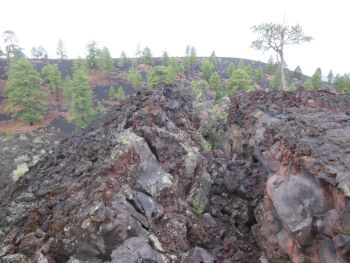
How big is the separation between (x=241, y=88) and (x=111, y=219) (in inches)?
1537

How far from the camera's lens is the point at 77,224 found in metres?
Answer: 10.4

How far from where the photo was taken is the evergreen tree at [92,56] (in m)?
67.4

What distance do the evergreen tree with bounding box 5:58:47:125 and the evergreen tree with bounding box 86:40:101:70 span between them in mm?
22359

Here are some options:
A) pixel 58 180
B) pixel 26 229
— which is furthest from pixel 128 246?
pixel 58 180

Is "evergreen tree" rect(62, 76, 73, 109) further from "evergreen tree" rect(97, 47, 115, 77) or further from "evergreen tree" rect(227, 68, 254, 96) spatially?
"evergreen tree" rect(227, 68, 254, 96)

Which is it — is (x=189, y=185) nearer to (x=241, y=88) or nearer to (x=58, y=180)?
(x=58, y=180)

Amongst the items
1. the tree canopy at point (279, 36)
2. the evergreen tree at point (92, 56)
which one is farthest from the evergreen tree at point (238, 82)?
the evergreen tree at point (92, 56)

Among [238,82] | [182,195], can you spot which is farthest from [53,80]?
[182,195]

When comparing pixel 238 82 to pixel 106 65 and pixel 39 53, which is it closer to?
pixel 106 65

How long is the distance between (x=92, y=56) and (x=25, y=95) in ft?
88.6

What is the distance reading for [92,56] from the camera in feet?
222

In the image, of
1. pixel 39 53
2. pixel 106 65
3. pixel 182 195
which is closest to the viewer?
pixel 182 195

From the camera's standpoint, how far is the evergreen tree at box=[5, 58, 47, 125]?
1705 inches

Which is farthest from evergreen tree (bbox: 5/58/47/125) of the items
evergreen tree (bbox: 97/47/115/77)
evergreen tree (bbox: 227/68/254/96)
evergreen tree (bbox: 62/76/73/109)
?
evergreen tree (bbox: 227/68/254/96)
